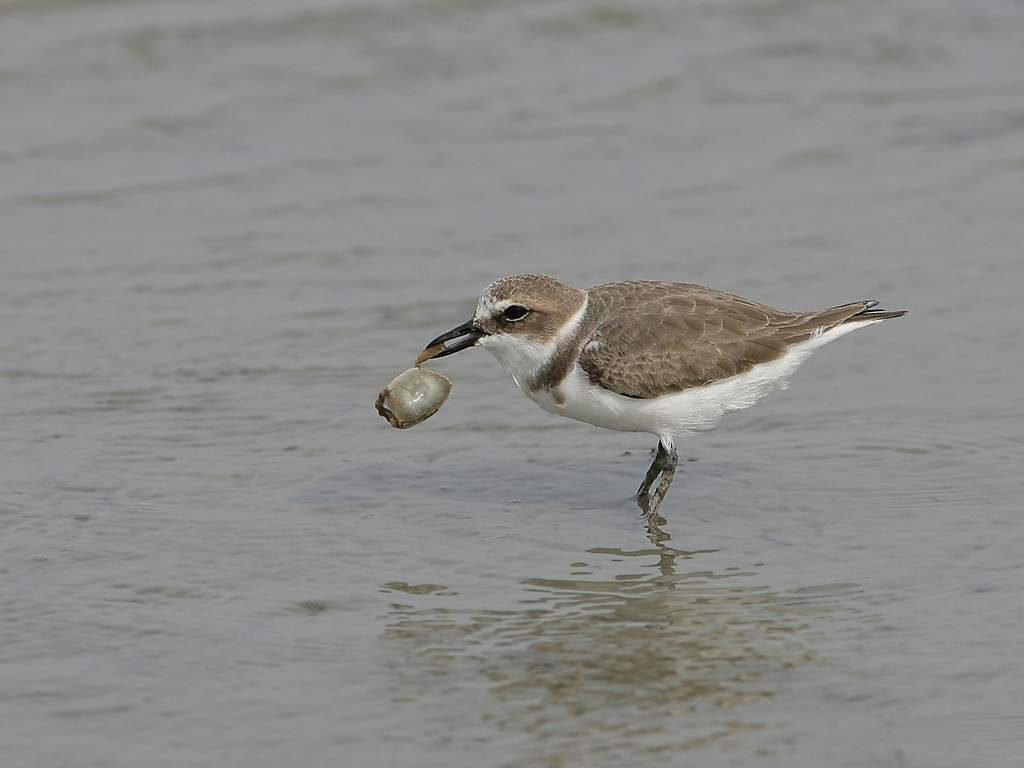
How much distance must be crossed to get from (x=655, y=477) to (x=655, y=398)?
51cm

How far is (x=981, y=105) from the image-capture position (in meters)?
15.2

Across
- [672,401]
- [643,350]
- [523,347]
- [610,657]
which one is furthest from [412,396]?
[610,657]

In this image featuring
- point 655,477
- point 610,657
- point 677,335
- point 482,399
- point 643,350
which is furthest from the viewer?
point 482,399

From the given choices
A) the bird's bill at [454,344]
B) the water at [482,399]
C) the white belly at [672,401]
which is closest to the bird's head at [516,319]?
the bird's bill at [454,344]

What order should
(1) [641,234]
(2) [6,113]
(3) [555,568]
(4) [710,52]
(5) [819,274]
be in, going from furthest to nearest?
(4) [710,52] < (2) [6,113] < (1) [641,234] < (5) [819,274] < (3) [555,568]

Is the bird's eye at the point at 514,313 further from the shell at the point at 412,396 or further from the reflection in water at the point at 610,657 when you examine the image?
the reflection in water at the point at 610,657

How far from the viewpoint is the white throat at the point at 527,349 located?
837 cm

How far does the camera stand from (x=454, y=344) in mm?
8406

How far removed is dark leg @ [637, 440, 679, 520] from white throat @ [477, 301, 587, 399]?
29.2 inches

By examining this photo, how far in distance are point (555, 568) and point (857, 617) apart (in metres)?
1.41

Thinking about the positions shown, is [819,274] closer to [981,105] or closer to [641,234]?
[641,234]

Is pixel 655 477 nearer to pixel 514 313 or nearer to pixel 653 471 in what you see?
pixel 653 471

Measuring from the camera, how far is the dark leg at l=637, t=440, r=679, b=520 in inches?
325

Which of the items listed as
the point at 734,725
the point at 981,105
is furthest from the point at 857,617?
the point at 981,105
